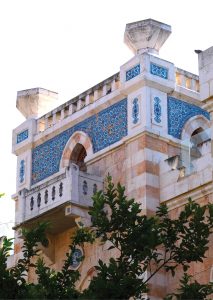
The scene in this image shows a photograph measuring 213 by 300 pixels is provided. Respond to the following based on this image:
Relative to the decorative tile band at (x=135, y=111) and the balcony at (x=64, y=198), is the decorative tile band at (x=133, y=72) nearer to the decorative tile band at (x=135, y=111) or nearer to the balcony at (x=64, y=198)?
the decorative tile band at (x=135, y=111)

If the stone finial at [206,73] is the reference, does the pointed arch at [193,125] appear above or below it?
above

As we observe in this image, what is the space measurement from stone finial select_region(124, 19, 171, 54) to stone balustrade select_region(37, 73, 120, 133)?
0.75 m

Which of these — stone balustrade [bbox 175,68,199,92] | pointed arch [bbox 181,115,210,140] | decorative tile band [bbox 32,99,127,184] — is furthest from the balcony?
stone balustrade [bbox 175,68,199,92]

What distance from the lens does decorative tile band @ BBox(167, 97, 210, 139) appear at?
18.4 m

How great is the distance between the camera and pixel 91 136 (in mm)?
19188

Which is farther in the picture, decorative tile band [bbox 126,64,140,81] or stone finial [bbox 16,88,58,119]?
stone finial [bbox 16,88,58,119]

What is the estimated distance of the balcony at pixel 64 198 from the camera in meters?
18.1

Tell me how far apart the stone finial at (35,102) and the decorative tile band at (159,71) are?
135 inches

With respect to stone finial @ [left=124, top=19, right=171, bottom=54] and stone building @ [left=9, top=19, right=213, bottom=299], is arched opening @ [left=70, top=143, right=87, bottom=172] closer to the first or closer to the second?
stone building @ [left=9, top=19, right=213, bottom=299]

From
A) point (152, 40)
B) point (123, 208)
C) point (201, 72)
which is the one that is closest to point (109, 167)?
point (152, 40)

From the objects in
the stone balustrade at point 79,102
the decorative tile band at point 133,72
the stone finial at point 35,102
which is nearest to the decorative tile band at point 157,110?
the decorative tile band at point 133,72

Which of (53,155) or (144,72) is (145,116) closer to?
(144,72)

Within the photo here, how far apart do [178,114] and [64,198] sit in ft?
8.39

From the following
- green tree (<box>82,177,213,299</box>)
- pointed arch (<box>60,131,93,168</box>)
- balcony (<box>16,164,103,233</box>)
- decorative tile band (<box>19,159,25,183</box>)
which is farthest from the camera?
decorative tile band (<box>19,159,25,183</box>)
